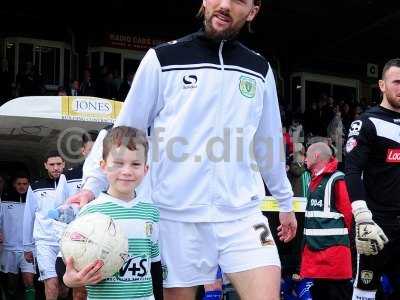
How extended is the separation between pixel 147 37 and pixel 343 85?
7782mm

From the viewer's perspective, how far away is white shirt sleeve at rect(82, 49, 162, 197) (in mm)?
3508

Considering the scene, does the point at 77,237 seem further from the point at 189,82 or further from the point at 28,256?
the point at 28,256

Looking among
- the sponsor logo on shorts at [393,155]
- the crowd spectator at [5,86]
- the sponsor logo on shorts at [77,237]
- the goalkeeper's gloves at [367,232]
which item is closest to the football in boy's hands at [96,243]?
the sponsor logo on shorts at [77,237]

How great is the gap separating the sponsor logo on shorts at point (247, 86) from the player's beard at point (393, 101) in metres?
2.25

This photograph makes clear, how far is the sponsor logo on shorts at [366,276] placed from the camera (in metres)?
5.36

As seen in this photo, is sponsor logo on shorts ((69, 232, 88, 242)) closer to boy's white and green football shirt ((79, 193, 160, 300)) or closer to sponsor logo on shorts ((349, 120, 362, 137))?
boy's white and green football shirt ((79, 193, 160, 300))

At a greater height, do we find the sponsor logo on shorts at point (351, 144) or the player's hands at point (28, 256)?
the sponsor logo on shorts at point (351, 144)

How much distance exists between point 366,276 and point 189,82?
8.80 ft

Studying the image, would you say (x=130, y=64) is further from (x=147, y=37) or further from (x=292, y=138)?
(x=292, y=138)

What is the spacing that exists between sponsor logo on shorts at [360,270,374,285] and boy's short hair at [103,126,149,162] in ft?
8.63

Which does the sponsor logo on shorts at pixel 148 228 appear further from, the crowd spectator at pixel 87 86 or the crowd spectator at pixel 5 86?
the crowd spectator at pixel 87 86

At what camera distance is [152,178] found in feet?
11.8

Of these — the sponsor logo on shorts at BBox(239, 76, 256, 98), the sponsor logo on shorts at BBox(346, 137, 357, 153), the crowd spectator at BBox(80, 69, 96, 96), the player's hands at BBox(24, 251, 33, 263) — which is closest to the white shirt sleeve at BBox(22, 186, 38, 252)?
the player's hands at BBox(24, 251, 33, 263)

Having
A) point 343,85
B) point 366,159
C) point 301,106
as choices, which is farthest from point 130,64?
point 366,159
